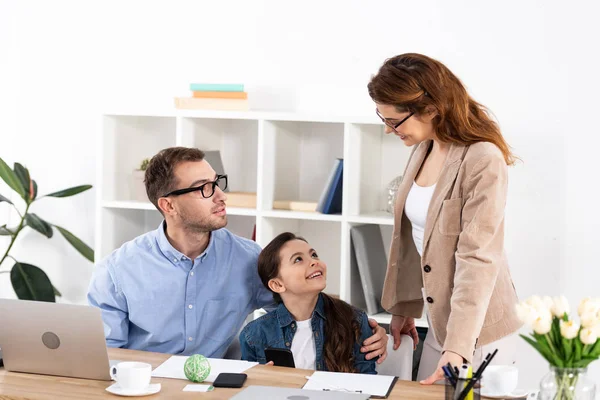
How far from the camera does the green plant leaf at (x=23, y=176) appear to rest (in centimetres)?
414

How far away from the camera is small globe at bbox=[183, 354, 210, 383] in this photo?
88.7 inches

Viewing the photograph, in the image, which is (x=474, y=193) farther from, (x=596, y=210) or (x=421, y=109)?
(x=596, y=210)

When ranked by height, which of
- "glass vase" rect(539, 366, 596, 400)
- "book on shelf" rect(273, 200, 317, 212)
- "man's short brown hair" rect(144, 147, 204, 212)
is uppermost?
"man's short brown hair" rect(144, 147, 204, 212)

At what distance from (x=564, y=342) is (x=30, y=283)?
3.05 meters

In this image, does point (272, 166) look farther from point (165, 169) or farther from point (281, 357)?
point (281, 357)

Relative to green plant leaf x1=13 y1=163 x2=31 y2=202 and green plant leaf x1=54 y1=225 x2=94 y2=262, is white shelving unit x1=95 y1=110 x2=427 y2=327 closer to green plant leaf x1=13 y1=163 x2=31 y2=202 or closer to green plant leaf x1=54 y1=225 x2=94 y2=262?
green plant leaf x1=54 y1=225 x2=94 y2=262

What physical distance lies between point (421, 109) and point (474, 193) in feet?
0.94

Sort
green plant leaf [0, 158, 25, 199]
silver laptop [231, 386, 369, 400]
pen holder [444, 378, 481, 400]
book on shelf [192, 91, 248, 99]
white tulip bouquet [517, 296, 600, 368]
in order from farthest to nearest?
1. green plant leaf [0, 158, 25, 199]
2. book on shelf [192, 91, 248, 99]
3. silver laptop [231, 386, 369, 400]
4. pen holder [444, 378, 481, 400]
5. white tulip bouquet [517, 296, 600, 368]

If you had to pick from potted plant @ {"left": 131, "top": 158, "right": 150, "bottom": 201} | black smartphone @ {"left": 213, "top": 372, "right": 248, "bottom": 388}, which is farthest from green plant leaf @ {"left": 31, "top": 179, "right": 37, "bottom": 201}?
black smartphone @ {"left": 213, "top": 372, "right": 248, "bottom": 388}

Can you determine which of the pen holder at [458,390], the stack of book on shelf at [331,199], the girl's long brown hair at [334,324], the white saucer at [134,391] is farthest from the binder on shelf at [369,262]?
the pen holder at [458,390]

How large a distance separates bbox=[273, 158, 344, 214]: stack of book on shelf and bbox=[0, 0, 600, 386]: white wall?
37cm

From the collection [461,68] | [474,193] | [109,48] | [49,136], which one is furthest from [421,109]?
[49,136]

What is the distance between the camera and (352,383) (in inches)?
88.4

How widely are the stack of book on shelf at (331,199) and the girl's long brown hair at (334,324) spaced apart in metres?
0.91
